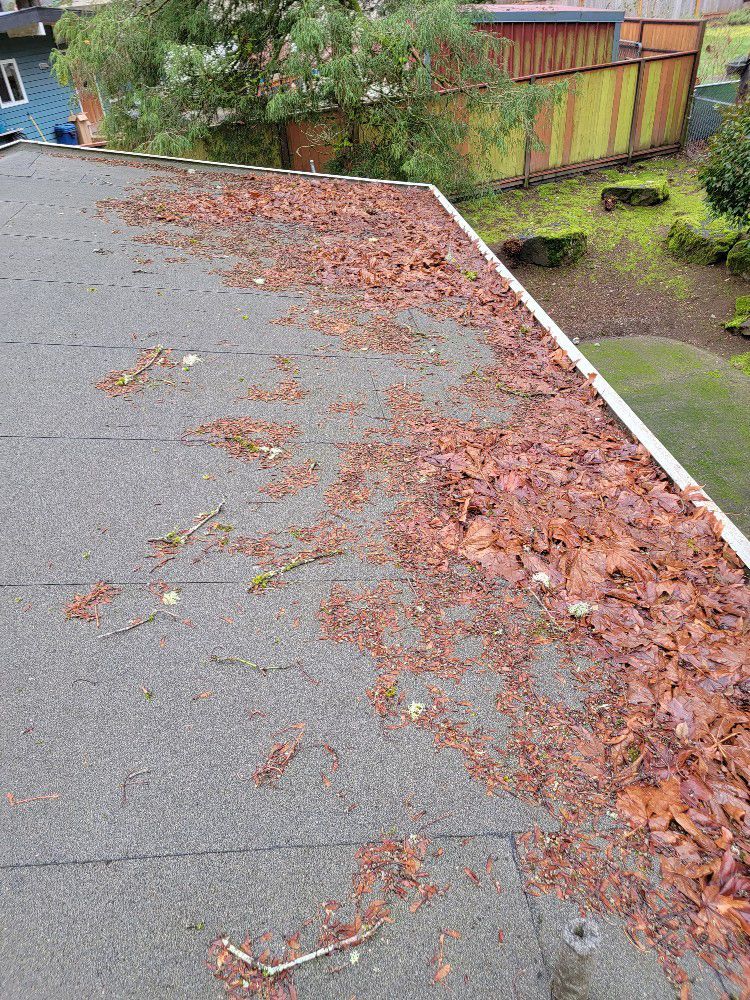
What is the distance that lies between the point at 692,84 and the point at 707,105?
597 mm

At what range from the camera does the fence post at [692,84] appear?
15.3 metres

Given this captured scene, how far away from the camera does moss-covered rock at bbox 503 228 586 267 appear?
471 inches

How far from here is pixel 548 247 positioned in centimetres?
1202

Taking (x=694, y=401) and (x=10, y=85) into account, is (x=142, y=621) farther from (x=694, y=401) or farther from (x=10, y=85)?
(x=10, y=85)

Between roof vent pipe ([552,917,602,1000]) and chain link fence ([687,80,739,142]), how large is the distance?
18747mm

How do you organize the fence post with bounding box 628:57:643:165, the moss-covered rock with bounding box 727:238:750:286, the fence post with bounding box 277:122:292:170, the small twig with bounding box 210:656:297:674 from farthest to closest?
the fence post with bounding box 628:57:643:165 → the fence post with bounding box 277:122:292:170 → the moss-covered rock with bounding box 727:238:750:286 → the small twig with bounding box 210:656:297:674

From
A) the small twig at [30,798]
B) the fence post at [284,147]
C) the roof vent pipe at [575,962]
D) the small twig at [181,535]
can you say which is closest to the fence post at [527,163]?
the fence post at [284,147]

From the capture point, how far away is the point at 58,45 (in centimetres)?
1916

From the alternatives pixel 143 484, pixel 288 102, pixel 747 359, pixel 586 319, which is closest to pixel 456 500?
pixel 143 484

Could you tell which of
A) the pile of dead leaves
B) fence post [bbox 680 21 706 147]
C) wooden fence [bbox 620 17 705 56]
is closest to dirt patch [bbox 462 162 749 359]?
fence post [bbox 680 21 706 147]

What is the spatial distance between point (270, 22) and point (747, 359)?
31.6 ft

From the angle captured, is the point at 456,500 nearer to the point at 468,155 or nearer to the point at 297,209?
the point at 297,209

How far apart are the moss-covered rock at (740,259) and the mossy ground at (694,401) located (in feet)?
7.74

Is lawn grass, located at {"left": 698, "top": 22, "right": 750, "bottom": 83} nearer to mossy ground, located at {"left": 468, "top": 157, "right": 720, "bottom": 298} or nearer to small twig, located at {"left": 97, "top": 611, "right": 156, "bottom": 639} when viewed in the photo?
mossy ground, located at {"left": 468, "top": 157, "right": 720, "bottom": 298}
